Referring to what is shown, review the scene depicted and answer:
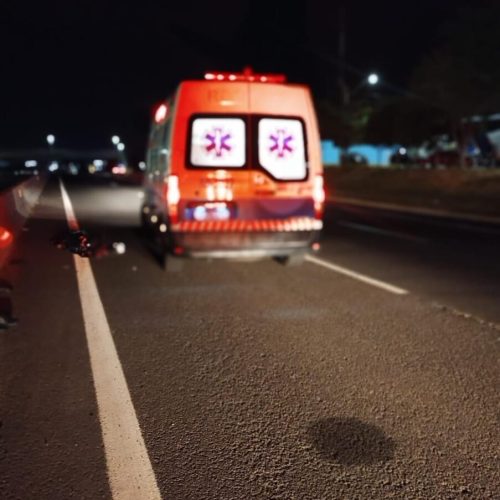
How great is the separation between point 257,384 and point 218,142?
4.08 m

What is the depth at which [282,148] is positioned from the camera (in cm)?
866

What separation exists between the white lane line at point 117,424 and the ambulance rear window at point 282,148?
3.01 m

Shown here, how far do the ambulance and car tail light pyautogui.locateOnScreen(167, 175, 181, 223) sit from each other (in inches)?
0.5

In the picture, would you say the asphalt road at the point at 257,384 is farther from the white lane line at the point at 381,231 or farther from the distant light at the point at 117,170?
the distant light at the point at 117,170

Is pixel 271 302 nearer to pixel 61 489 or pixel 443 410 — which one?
pixel 443 410

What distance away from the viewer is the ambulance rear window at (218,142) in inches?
327

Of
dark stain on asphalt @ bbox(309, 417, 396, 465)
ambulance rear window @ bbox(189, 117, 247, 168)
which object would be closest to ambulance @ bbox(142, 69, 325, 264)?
ambulance rear window @ bbox(189, 117, 247, 168)

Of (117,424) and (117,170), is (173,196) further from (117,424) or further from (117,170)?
(117,170)

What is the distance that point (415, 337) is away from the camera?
6422mm

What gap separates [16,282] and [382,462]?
21.4ft

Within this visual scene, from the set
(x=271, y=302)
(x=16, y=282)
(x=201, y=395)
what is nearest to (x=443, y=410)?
(x=201, y=395)

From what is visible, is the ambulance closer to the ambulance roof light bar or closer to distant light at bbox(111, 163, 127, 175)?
the ambulance roof light bar

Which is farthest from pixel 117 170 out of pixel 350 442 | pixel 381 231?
pixel 350 442

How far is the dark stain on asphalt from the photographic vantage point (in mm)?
3947
